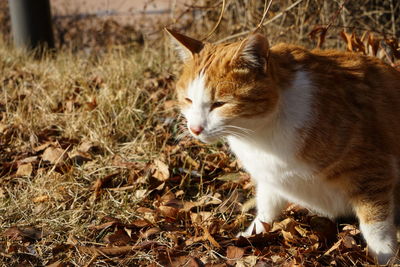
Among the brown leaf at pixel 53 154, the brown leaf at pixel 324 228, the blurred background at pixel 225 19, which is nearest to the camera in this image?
the brown leaf at pixel 324 228

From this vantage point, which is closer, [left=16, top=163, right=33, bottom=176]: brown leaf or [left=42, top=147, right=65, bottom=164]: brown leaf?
[left=16, top=163, right=33, bottom=176]: brown leaf

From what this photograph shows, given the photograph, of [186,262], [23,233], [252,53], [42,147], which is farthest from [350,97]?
[42,147]

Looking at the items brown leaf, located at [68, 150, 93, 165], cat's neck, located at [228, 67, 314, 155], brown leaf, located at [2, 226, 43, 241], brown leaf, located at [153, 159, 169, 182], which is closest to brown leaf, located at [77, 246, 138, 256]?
brown leaf, located at [2, 226, 43, 241]

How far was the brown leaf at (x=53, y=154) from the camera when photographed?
3.00 m

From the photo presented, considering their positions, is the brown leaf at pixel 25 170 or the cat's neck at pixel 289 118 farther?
the brown leaf at pixel 25 170

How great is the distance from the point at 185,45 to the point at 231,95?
1.24 feet

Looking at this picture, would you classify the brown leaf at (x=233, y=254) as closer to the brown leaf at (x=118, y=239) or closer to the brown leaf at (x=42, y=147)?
the brown leaf at (x=118, y=239)

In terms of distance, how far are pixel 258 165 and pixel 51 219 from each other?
1.10 metres

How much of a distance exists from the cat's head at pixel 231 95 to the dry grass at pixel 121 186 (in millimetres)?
567

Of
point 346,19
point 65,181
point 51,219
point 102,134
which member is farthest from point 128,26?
point 51,219

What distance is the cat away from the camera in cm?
204

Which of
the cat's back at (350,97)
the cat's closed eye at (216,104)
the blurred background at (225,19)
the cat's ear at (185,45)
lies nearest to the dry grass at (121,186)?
the blurred background at (225,19)

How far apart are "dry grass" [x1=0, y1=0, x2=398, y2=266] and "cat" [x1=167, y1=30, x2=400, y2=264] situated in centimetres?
26

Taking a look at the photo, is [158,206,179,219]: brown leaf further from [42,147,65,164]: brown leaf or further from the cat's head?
[42,147,65,164]: brown leaf
